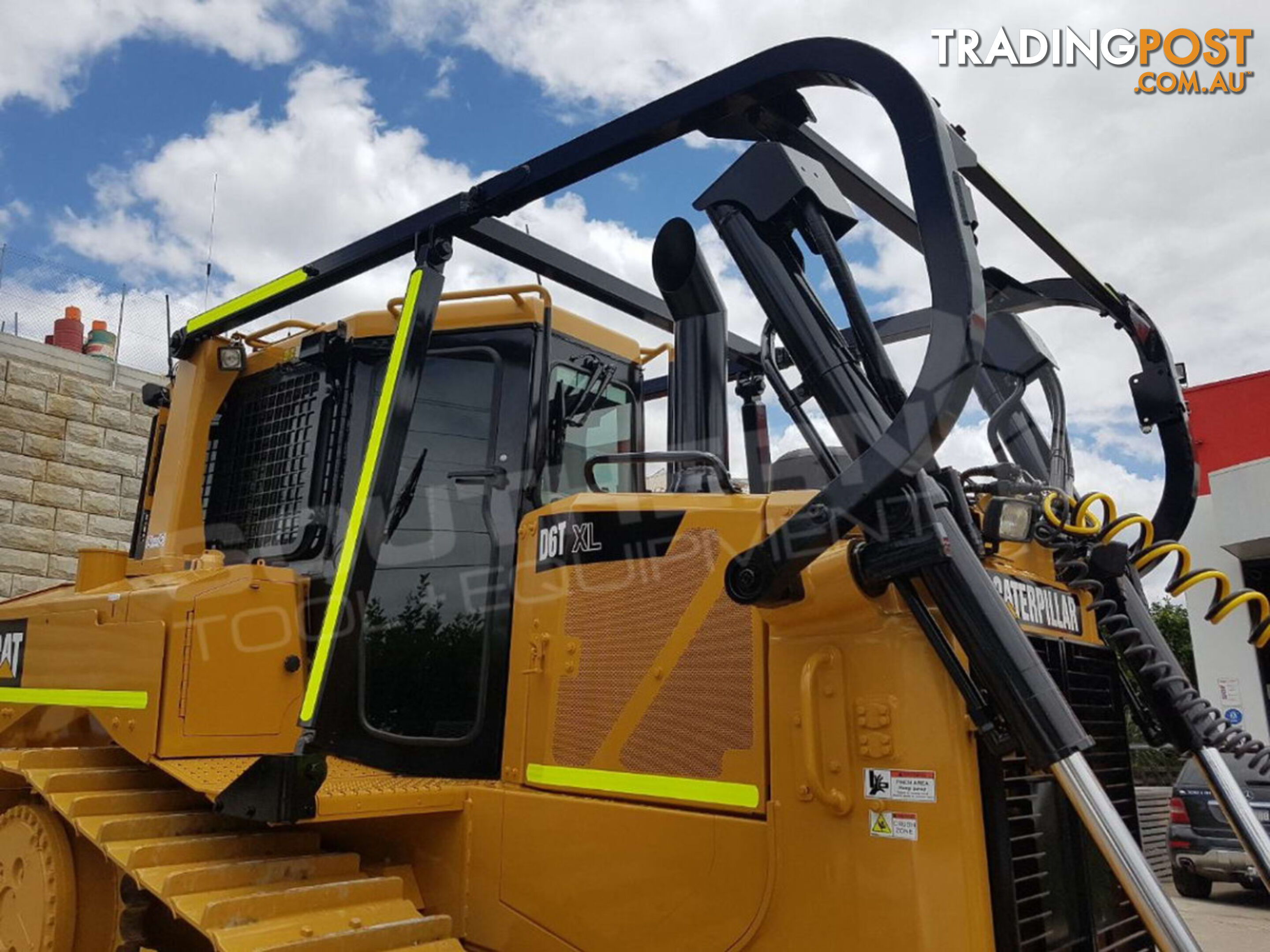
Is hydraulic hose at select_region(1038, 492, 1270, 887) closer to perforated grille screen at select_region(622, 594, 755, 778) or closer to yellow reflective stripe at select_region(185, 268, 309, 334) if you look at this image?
perforated grille screen at select_region(622, 594, 755, 778)

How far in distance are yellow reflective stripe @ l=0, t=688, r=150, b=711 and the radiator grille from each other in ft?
8.91

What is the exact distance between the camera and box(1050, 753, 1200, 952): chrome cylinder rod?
2162 millimetres

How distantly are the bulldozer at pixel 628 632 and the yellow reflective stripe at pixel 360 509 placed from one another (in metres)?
0.02

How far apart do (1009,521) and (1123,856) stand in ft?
3.13

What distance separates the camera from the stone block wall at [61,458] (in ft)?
34.3

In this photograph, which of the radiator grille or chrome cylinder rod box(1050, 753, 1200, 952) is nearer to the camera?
chrome cylinder rod box(1050, 753, 1200, 952)

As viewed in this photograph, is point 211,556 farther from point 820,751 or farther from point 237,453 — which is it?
point 820,751

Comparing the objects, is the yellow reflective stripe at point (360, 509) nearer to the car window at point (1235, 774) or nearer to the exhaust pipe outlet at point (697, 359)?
the exhaust pipe outlet at point (697, 359)

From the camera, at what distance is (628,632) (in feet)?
10.2

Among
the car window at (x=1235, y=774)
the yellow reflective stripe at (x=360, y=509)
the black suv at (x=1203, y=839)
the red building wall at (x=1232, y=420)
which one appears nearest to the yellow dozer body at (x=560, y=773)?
the yellow reflective stripe at (x=360, y=509)

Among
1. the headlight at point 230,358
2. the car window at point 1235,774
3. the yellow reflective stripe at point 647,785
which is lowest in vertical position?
the car window at point 1235,774

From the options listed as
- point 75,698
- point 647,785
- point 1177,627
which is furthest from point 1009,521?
point 1177,627

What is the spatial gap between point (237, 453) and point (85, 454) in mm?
7635

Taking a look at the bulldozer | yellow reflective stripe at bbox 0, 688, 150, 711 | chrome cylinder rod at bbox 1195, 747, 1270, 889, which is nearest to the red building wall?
the bulldozer
